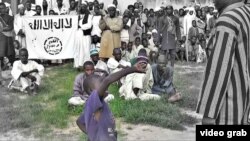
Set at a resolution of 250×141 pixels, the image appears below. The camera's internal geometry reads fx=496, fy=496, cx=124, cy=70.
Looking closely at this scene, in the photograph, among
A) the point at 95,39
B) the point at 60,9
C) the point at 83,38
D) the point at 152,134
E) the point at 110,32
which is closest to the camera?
the point at 152,134

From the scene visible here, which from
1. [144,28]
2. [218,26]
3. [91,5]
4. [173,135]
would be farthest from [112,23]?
[218,26]

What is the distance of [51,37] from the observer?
1245cm

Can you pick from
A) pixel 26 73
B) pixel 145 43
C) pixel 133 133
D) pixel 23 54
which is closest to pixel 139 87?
pixel 133 133

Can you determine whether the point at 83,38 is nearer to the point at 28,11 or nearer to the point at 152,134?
the point at 28,11

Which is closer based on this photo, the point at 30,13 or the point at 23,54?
the point at 23,54

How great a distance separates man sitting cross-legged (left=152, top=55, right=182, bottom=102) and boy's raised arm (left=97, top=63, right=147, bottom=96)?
557 centimetres

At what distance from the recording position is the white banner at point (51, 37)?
485 inches

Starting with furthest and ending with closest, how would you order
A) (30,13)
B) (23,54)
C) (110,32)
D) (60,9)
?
1. (60,9)
2. (30,13)
3. (110,32)
4. (23,54)

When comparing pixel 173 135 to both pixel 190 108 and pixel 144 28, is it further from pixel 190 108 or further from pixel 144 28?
pixel 144 28

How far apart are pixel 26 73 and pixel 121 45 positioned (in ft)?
8.31

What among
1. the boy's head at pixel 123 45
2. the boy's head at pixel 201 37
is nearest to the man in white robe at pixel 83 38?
the boy's head at pixel 123 45

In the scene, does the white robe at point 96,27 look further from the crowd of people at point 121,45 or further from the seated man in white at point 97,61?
the seated man in white at point 97,61

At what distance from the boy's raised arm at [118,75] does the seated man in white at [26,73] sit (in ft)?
20.4

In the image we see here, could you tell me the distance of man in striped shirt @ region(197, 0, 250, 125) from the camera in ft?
9.90
